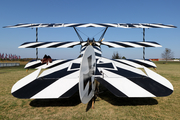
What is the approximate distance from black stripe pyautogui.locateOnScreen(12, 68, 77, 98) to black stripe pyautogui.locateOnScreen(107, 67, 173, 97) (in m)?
1.68

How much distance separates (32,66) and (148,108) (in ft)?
16.9

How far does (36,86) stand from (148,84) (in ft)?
9.75

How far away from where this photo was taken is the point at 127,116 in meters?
3.10

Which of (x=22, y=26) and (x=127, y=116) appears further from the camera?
(x=22, y=26)

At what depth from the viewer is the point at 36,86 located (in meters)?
2.95

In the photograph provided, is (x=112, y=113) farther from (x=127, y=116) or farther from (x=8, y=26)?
(x=8, y=26)

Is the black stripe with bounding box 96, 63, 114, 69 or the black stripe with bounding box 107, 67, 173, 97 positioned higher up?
the black stripe with bounding box 96, 63, 114, 69

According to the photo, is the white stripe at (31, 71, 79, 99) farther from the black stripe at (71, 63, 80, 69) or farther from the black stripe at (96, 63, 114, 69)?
the black stripe at (96, 63, 114, 69)

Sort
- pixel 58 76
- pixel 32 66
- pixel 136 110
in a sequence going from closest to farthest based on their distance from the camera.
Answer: pixel 58 76 < pixel 136 110 < pixel 32 66

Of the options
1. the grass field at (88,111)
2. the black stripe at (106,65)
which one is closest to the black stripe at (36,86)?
the grass field at (88,111)

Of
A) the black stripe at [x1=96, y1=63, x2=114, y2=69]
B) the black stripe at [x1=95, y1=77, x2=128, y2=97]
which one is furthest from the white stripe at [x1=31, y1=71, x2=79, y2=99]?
the black stripe at [x1=96, y1=63, x2=114, y2=69]

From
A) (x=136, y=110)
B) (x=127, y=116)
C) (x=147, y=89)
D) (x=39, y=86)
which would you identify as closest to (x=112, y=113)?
(x=127, y=116)

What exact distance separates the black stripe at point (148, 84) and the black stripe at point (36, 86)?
1677 mm

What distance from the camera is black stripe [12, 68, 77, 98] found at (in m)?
2.77
